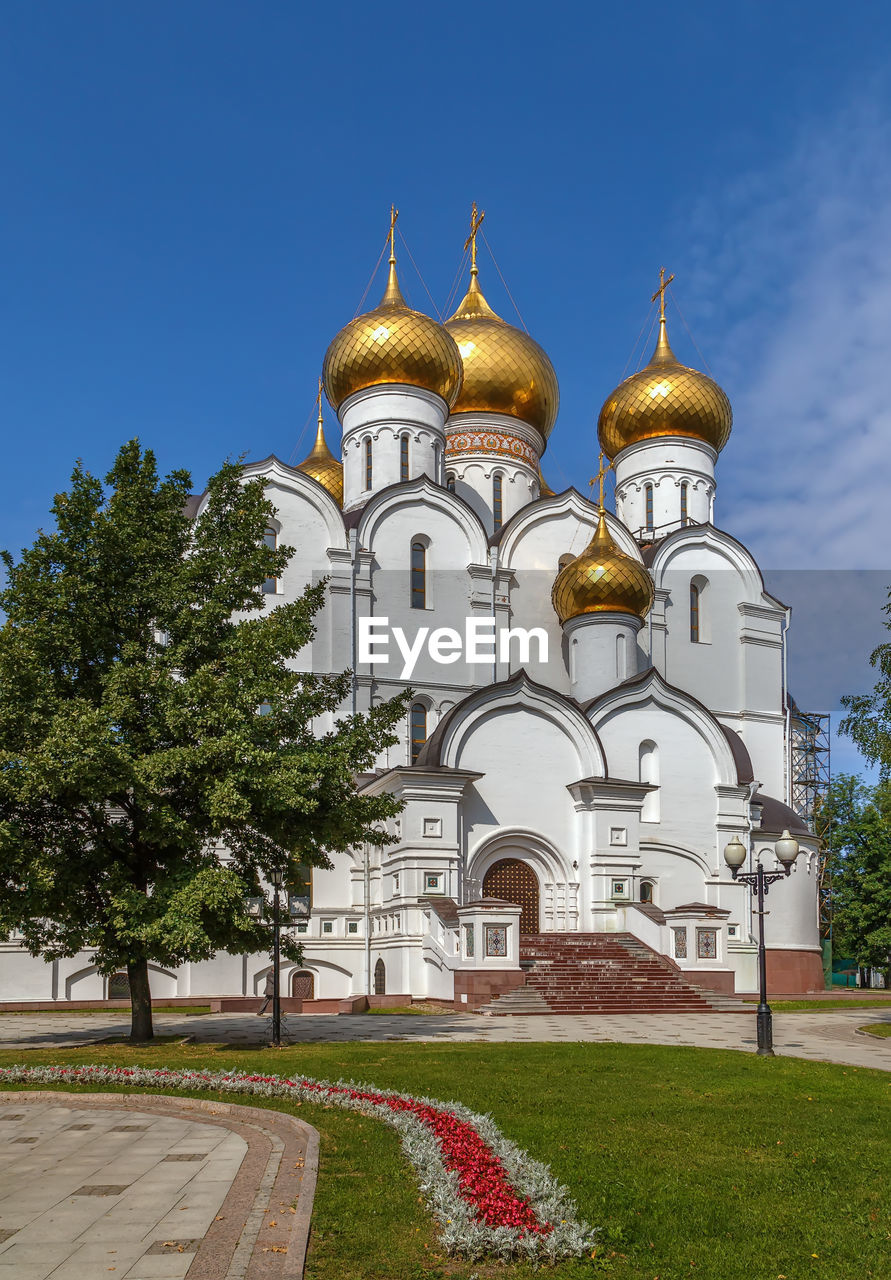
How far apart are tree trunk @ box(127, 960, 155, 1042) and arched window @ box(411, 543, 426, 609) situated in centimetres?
1457

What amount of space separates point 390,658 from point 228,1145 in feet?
66.5

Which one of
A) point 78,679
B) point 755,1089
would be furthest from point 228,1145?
point 78,679

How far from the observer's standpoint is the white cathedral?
883 inches

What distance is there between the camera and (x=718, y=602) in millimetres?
31547

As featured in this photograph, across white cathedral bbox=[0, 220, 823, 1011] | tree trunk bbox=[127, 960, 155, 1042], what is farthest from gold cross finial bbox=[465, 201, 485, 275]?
tree trunk bbox=[127, 960, 155, 1042]

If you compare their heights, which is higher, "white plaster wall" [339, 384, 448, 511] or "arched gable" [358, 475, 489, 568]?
"white plaster wall" [339, 384, 448, 511]

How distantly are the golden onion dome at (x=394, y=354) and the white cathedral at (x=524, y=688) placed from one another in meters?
0.06

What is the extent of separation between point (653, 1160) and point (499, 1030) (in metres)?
9.96

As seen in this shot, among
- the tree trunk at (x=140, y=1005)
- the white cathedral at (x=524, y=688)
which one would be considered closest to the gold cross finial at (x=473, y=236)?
the white cathedral at (x=524, y=688)

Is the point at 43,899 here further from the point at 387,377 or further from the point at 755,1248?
the point at 387,377

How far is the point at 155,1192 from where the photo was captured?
18.6ft

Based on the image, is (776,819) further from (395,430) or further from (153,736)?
(153,736)

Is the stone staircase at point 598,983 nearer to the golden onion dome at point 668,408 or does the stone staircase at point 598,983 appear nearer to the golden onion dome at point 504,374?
the golden onion dome at point 504,374

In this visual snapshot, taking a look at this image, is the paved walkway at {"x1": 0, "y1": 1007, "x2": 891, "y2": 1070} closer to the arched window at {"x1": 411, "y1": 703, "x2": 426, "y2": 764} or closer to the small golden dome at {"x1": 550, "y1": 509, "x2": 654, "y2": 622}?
the arched window at {"x1": 411, "y1": 703, "x2": 426, "y2": 764}
